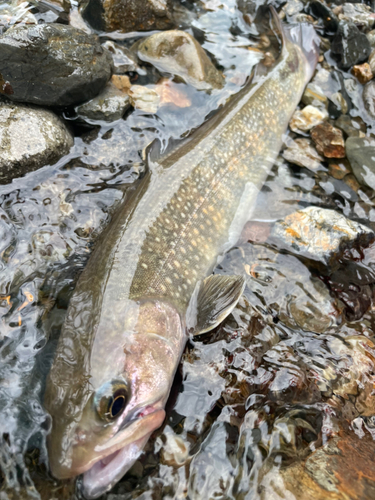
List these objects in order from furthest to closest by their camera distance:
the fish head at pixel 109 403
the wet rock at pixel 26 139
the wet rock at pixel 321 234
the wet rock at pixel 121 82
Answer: the wet rock at pixel 121 82
the wet rock at pixel 321 234
the wet rock at pixel 26 139
the fish head at pixel 109 403

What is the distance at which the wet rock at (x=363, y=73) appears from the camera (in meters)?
6.21

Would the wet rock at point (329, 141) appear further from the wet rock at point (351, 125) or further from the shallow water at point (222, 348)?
the shallow water at point (222, 348)

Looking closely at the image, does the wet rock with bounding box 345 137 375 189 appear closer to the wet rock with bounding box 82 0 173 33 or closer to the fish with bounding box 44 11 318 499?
the fish with bounding box 44 11 318 499

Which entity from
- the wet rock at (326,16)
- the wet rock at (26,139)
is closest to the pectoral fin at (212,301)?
the wet rock at (26,139)

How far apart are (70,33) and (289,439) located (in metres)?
5.04

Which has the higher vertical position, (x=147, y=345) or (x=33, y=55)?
(x=33, y=55)

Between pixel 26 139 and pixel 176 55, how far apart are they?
2.78 meters

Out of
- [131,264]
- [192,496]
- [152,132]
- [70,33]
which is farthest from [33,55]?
[192,496]

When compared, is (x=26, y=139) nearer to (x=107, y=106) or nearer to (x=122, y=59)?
(x=107, y=106)

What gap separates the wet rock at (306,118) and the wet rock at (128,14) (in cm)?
260

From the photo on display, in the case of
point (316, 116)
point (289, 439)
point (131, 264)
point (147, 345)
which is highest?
point (316, 116)

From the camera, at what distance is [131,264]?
349 cm

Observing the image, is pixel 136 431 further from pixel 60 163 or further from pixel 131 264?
pixel 60 163

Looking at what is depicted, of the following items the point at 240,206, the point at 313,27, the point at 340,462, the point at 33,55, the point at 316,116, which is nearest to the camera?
the point at 340,462
